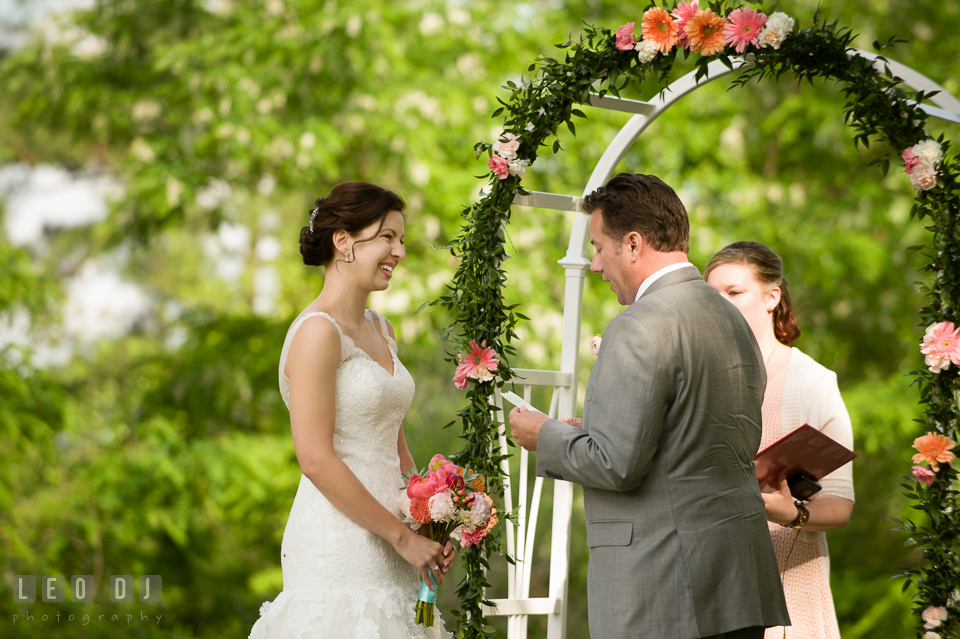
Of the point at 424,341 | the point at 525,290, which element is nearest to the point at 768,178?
the point at 525,290

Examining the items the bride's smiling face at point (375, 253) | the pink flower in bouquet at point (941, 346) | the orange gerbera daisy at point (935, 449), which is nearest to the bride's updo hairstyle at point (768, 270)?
the pink flower in bouquet at point (941, 346)

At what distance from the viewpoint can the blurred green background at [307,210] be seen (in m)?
6.14

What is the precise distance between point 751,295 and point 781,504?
0.66 metres

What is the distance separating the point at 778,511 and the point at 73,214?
805 cm

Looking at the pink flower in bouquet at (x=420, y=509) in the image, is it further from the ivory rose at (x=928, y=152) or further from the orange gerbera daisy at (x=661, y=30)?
the ivory rose at (x=928, y=152)

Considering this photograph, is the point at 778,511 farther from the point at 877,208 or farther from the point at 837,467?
the point at 877,208

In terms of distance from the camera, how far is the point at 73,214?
841 cm

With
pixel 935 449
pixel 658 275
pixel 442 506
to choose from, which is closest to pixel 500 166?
pixel 658 275

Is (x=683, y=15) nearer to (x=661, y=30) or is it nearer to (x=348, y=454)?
(x=661, y=30)

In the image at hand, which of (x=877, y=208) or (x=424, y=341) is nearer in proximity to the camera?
(x=424, y=341)

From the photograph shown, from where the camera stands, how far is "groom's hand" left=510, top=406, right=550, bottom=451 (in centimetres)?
216

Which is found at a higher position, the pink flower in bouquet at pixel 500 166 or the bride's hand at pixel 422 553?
the pink flower in bouquet at pixel 500 166

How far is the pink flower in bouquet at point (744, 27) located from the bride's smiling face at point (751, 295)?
734mm

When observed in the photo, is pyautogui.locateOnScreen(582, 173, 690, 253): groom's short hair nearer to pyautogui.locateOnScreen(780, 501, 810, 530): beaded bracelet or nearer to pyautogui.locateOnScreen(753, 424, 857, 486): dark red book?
pyautogui.locateOnScreen(753, 424, 857, 486): dark red book
